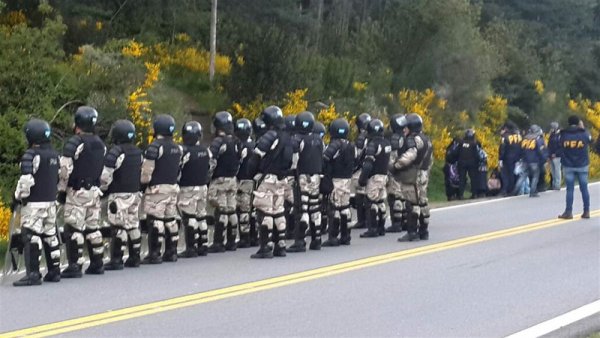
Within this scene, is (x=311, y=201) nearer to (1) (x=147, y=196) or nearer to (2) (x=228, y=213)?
(2) (x=228, y=213)

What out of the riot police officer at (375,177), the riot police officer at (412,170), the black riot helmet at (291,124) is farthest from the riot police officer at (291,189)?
the riot police officer at (412,170)

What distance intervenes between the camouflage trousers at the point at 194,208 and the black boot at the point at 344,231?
2292 mm

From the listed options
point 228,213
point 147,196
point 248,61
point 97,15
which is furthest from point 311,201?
point 97,15

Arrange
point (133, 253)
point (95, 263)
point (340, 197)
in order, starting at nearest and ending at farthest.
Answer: point (95, 263), point (133, 253), point (340, 197)

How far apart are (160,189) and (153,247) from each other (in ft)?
2.56

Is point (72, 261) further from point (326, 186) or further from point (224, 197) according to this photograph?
point (326, 186)

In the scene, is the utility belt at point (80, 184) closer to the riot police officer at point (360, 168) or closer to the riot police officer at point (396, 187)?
the riot police officer at point (396, 187)

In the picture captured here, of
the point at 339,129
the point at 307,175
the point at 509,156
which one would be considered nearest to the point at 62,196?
the point at 307,175

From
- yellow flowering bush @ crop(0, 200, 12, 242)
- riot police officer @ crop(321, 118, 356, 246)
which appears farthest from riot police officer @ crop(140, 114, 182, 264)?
yellow flowering bush @ crop(0, 200, 12, 242)

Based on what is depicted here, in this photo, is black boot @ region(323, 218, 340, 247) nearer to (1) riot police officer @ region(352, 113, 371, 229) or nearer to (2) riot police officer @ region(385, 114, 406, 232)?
(2) riot police officer @ region(385, 114, 406, 232)

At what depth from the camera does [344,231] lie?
16859mm

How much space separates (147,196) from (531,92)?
30676 millimetres

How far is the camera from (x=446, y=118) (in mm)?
35594

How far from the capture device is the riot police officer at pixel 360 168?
18.9 metres
